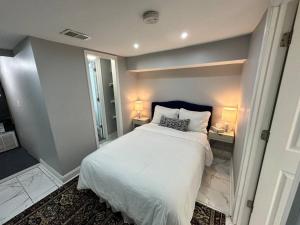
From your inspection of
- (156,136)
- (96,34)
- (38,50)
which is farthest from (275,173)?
(38,50)

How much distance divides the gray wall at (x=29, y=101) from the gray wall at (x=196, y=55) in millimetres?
1911

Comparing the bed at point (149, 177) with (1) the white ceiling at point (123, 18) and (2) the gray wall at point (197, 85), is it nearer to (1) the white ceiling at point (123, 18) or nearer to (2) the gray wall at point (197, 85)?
(2) the gray wall at point (197, 85)

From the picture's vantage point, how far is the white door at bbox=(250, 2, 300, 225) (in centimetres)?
84

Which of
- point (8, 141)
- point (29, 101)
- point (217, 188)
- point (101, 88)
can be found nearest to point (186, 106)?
point (217, 188)

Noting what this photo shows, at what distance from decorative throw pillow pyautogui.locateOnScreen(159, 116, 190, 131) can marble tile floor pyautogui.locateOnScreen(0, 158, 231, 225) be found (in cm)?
84

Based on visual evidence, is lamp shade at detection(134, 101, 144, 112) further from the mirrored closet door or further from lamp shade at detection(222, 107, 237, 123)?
lamp shade at detection(222, 107, 237, 123)

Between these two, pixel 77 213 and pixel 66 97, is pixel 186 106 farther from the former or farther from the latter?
pixel 77 213

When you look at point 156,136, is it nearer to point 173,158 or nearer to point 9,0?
point 173,158

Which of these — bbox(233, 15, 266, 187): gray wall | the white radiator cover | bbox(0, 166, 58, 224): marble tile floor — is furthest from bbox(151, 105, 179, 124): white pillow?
the white radiator cover

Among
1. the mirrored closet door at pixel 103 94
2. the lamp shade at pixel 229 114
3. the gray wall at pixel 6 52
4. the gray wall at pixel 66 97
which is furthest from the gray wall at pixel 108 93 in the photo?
the lamp shade at pixel 229 114

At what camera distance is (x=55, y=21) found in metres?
1.33

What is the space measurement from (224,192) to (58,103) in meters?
2.76

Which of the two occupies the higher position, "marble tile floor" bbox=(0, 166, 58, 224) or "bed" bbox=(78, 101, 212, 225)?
"bed" bbox=(78, 101, 212, 225)

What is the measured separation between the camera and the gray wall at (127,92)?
318cm
